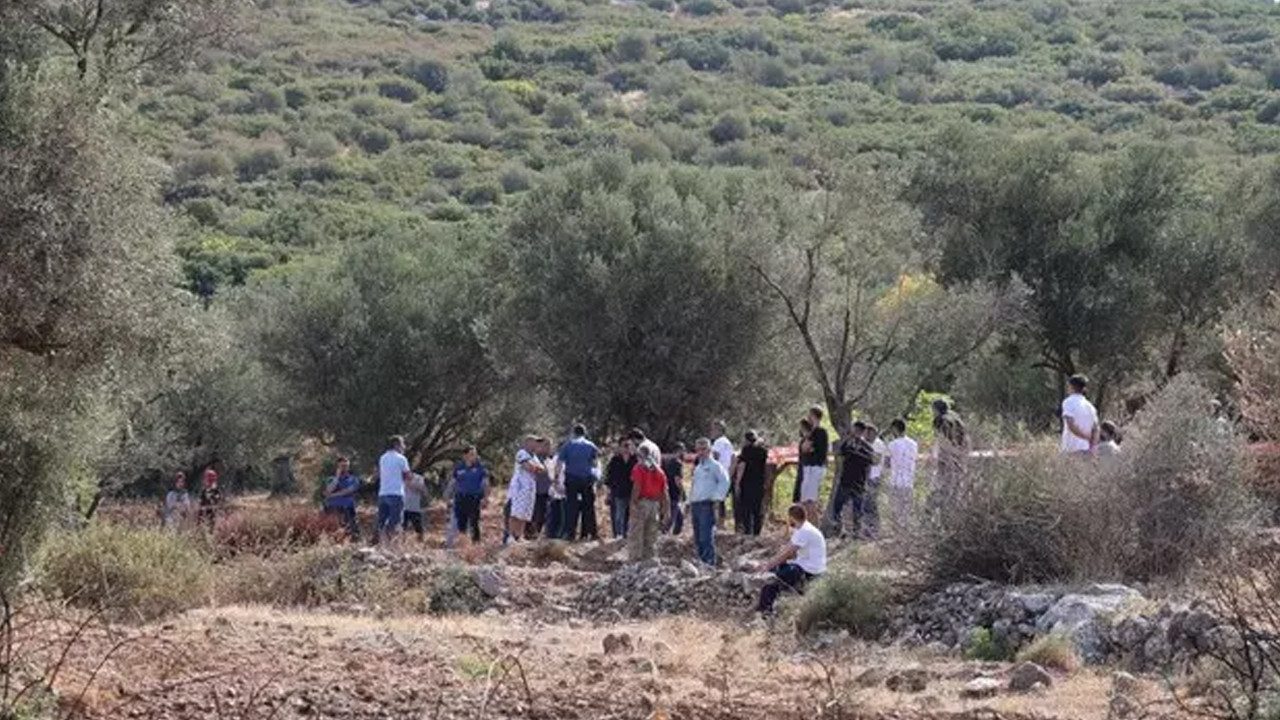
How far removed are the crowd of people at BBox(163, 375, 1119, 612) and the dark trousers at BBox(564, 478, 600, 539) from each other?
0.04ft

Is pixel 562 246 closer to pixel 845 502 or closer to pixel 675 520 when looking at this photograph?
pixel 675 520

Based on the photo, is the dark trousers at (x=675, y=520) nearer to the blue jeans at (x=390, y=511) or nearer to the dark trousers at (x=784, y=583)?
the blue jeans at (x=390, y=511)

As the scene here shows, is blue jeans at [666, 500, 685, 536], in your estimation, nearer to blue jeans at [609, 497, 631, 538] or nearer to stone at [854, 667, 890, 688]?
blue jeans at [609, 497, 631, 538]

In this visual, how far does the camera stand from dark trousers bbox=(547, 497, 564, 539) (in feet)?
76.1

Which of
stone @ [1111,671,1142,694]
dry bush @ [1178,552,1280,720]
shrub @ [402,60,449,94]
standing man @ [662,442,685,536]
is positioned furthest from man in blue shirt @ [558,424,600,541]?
shrub @ [402,60,449,94]

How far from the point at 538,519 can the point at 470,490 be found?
145cm

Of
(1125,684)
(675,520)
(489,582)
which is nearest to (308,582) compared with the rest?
(489,582)

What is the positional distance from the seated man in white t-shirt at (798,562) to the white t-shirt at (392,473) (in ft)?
20.8

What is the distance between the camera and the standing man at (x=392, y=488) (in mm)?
22062

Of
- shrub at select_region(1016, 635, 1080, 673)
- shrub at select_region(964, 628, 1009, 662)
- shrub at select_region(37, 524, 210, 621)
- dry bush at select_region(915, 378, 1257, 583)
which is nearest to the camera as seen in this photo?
shrub at select_region(1016, 635, 1080, 673)

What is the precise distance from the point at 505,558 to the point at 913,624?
6078mm

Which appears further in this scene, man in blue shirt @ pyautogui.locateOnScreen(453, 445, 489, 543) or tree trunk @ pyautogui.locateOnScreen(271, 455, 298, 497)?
tree trunk @ pyautogui.locateOnScreen(271, 455, 298, 497)

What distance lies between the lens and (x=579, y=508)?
75.8 feet

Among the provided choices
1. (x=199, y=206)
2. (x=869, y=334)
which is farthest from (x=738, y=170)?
(x=199, y=206)
